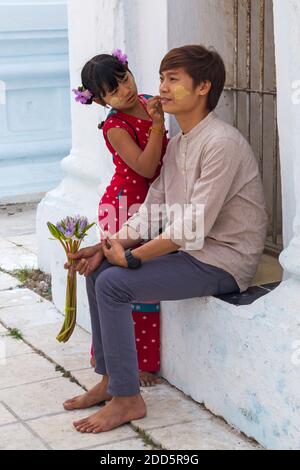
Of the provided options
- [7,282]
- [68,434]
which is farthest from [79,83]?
[68,434]

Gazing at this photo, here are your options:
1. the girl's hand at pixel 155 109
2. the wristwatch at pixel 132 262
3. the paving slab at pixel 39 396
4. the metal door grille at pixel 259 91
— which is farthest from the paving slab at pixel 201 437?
the girl's hand at pixel 155 109

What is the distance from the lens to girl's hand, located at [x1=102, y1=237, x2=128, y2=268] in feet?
12.8

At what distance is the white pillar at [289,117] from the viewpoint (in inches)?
135

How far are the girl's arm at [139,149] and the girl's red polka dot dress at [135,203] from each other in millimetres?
39

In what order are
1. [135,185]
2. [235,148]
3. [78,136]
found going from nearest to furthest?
[235,148], [135,185], [78,136]

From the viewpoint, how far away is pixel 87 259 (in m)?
4.12

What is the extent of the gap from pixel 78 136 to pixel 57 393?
5.74ft

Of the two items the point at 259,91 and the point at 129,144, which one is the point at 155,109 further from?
the point at 259,91

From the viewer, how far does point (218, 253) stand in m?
3.88

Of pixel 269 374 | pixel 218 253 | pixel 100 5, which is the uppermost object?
pixel 100 5

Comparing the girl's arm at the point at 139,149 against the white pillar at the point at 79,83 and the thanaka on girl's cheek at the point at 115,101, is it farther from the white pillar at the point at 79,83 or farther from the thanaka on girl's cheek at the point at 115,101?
the white pillar at the point at 79,83

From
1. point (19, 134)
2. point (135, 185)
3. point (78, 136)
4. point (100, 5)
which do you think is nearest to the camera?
point (135, 185)

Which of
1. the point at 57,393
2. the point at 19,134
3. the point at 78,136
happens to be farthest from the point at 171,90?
the point at 19,134
